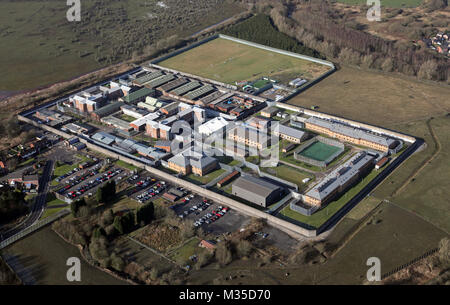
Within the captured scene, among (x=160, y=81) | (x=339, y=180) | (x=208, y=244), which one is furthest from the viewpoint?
(x=160, y=81)

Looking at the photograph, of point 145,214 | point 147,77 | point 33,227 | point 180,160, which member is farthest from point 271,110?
point 33,227

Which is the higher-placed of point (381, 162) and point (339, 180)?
point (381, 162)

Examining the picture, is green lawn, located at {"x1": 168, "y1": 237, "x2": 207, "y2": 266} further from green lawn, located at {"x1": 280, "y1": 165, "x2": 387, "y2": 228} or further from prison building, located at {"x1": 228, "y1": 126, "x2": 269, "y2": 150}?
prison building, located at {"x1": 228, "y1": 126, "x2": 269, "y2": 150}

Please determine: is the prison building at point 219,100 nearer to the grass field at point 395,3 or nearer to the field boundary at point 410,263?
the field boundary at point 410,263

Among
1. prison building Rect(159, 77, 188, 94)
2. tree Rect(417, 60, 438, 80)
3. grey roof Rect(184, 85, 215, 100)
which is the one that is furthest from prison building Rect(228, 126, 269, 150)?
tree Rect(417, 60, 438, 80)

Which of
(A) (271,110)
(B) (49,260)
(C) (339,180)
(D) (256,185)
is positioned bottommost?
(B) (49,260)

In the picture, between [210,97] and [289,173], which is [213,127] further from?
[289,173]

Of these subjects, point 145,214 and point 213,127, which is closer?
point 145,214

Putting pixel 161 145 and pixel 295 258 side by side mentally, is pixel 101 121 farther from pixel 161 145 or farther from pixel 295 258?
pixel 295 258
